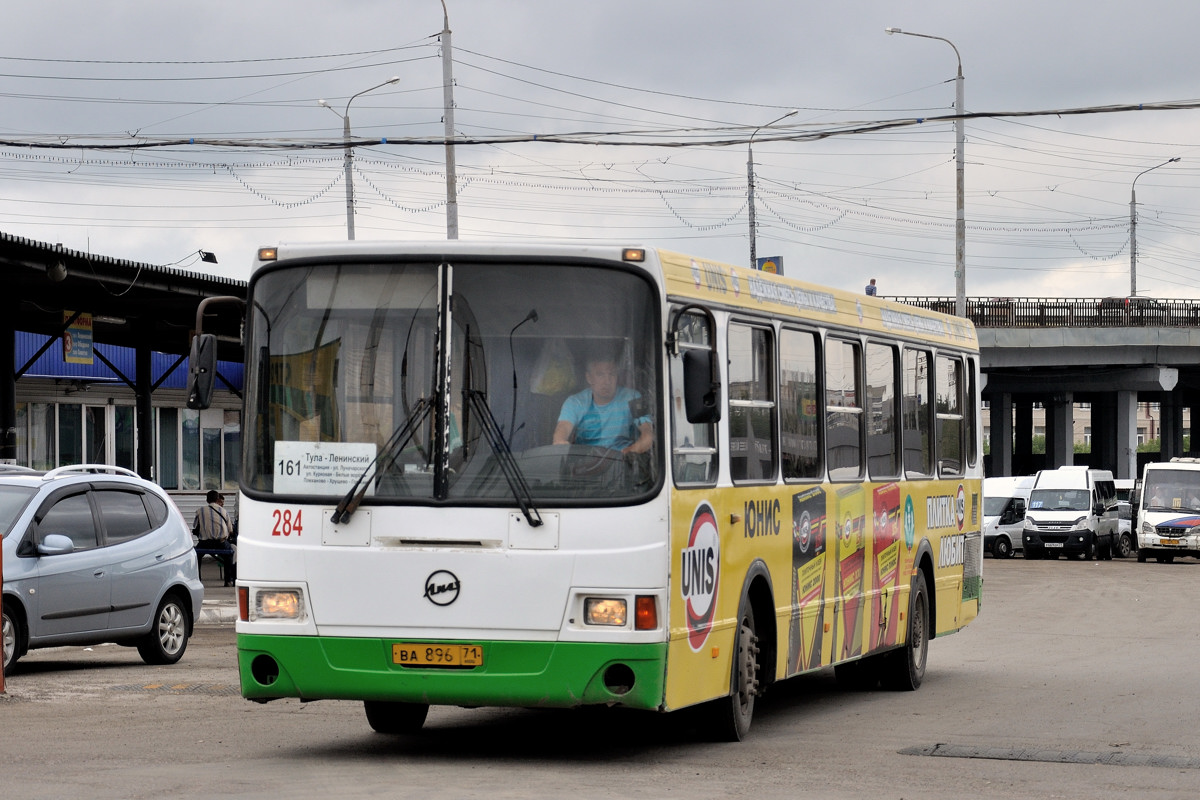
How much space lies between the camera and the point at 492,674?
929 cm

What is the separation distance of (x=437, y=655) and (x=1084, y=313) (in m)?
54.6

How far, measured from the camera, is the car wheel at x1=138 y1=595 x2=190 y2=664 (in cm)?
1645

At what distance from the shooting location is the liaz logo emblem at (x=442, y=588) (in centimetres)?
933

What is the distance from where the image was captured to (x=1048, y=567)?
142ft

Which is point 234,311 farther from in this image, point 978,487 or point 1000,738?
point 978,487

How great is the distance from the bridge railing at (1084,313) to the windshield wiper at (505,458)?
170ft

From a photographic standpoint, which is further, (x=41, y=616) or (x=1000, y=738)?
(x=41, y=616)

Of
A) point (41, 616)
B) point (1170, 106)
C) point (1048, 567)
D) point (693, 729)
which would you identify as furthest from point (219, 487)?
point (693, 729)

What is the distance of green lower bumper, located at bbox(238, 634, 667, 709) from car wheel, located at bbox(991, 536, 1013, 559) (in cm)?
4273

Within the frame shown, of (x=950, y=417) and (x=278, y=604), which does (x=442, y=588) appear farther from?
(x=950, y=417)

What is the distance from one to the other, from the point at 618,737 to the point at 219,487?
3291cm

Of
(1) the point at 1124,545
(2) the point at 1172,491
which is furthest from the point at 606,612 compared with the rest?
(1) the point at 1124,545

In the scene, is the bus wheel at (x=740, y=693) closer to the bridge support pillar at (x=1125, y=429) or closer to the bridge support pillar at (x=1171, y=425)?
the bridge support pillar at (x=1125, y=429)

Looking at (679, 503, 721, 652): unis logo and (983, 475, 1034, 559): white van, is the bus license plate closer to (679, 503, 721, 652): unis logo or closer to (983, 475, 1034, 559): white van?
(679, 503, 721, 652): unis logo
